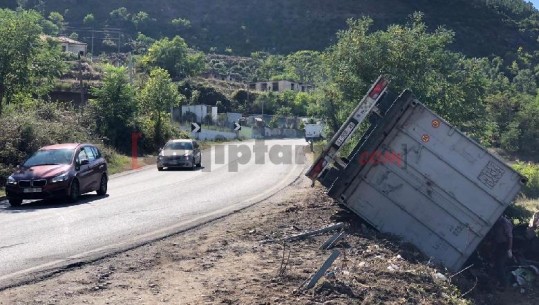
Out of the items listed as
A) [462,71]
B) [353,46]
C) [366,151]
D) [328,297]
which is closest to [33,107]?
[353,46]

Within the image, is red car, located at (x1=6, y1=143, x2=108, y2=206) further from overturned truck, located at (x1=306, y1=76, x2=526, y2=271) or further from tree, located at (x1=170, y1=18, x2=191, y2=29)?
tree, located at (x1=170, y1=18, x2=191, y2=29)

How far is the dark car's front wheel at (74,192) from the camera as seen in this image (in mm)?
17859

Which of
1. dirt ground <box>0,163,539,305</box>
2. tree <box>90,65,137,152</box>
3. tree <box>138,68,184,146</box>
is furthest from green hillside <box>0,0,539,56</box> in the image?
dirt ground <box>0,163,539,305</box>

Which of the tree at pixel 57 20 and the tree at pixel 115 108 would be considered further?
the tree at pixel 57 20

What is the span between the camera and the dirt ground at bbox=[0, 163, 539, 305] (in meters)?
7.70

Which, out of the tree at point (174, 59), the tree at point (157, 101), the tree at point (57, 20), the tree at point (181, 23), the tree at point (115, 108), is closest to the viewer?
the tree at point (115, 108)

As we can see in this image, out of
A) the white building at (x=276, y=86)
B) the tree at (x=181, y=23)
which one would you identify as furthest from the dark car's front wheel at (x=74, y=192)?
the tree at (x=181, y=23)

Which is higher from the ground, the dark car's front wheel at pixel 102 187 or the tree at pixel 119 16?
the dark car's front wheel at pixel 102 187

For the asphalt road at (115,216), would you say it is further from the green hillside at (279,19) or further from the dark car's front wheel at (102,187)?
the green hillside at (279,19)

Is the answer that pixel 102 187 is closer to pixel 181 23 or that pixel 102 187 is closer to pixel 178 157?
pixel 178 157

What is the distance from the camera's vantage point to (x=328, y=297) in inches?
304

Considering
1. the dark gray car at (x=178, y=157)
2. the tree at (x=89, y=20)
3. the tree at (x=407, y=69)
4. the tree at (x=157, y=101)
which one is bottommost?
the tree at (x=89, y=20)

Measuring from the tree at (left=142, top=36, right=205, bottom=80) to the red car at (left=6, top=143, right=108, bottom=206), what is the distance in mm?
76103

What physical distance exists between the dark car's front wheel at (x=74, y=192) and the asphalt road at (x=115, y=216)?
32cm
